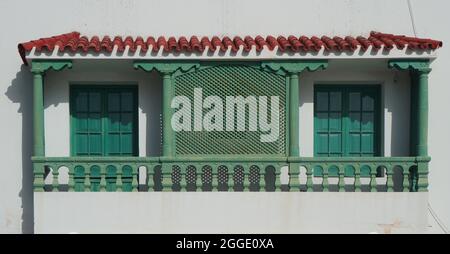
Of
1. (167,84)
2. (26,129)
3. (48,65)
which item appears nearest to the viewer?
(48,65)

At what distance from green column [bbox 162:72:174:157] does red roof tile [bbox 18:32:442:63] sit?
0.51 metres

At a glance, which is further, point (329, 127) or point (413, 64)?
point (329, 127)

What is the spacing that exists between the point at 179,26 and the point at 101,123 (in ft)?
6.87

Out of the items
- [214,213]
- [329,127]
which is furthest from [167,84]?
[329,127]

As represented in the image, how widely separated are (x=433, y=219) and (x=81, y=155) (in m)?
5.99

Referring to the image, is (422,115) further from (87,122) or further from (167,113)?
(87,122)

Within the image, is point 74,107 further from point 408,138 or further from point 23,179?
point 408,138

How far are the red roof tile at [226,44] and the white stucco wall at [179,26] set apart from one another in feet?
2.37

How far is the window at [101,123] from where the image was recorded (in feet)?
41.2

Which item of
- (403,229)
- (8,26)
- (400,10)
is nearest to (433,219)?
(403,229)

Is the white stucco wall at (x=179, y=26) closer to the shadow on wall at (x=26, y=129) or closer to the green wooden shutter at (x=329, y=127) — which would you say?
the shadow on wall at (x=26, y=129)

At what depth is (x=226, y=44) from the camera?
1153 centimetres

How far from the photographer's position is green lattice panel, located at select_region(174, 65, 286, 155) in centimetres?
1164
